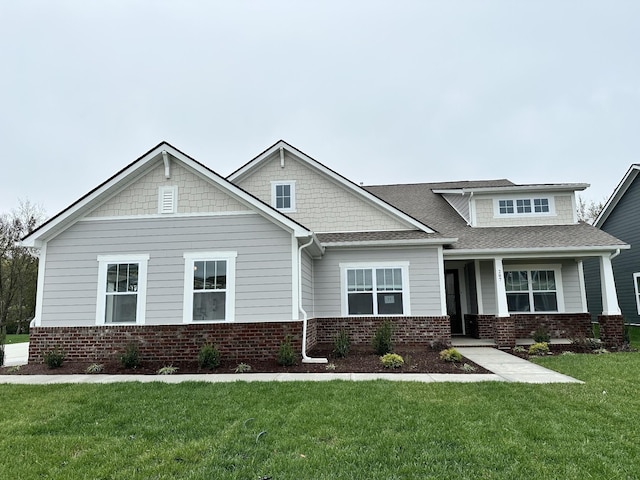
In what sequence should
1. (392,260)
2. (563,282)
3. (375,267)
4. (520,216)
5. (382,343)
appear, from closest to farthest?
(382,343), (392,260), (375,267), (563,282), (520,216)

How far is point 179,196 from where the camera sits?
10.4 meters

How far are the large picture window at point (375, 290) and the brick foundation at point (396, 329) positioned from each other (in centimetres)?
27

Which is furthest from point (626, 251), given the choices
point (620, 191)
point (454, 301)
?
point (454, 301)

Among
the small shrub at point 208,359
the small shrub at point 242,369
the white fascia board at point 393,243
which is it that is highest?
the white fascia board at point 393,243

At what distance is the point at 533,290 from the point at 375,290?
19.8ft

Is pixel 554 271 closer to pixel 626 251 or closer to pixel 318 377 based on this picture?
pixel 626 251

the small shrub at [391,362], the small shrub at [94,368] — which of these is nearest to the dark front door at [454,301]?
the small shrub at [391,362]

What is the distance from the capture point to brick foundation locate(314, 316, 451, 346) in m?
11.9

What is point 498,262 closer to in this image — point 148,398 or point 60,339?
point 148,398

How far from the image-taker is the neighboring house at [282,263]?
9.93 metres

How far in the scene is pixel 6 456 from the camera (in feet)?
13.8

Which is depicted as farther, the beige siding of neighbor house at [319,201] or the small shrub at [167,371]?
the beige siding of neighbor house at [319,201]

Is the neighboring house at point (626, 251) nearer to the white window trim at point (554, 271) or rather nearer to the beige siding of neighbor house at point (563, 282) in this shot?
the beige siding of neighbor house at point (563, 282)

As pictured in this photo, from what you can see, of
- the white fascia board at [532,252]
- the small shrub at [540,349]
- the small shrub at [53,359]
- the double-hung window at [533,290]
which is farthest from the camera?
the double-hung window at [533,290]
